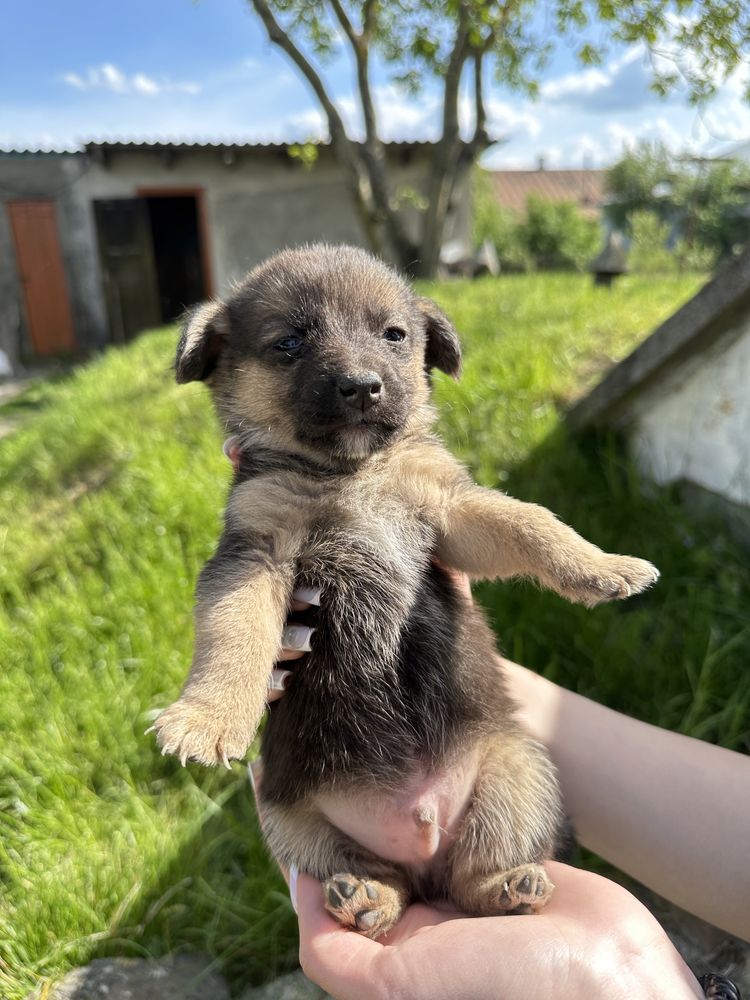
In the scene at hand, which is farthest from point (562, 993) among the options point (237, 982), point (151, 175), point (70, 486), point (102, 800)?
point (151, 175)

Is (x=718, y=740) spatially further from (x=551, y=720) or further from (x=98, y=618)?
(x=98, y=618)

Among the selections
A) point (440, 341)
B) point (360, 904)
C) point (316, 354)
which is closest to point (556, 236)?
point (440, 341)

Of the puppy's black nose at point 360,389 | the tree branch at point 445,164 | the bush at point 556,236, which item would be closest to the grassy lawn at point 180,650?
the puppy's black nose at point 360,389

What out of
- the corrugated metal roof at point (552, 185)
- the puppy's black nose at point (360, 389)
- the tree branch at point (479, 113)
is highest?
the corrugated metal roof at point (552, 185)

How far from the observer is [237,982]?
2.73 meters

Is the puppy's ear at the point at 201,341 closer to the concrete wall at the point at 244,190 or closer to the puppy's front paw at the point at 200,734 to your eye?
the puppy's front paw at the point at 200,734

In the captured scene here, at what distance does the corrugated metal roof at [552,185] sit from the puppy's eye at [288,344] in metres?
47.1

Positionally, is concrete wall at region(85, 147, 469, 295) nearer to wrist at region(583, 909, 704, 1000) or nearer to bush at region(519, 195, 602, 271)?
bush at region(519, 195, 602, 271)

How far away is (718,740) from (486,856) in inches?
59.4

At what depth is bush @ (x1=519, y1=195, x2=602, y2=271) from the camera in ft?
Answer: 97.6

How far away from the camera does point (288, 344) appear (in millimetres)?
2291

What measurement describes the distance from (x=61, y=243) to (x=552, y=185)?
42255 millimetres

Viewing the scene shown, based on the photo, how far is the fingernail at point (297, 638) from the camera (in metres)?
2.04

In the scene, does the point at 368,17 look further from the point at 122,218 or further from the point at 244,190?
the point at 122,218
